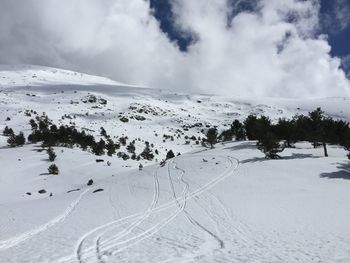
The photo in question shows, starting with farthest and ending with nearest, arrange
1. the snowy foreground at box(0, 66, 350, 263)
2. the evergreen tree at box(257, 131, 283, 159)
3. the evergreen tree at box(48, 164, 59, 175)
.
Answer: the evergreen tree at box(48, 164, 59, 175) → the evergreen tree at box(257, 131, 283, 159) → the snowy foreground at box(0, 66, 350, 263)

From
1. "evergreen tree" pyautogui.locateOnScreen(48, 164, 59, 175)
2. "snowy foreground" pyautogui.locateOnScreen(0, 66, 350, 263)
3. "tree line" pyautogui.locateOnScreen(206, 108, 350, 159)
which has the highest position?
"tree line" pyautogui.locateOnScreen(206, 108, 350, 159)

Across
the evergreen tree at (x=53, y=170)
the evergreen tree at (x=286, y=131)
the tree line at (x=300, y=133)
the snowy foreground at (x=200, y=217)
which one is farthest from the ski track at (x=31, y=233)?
the evergreen tree at (x=286, y=131)

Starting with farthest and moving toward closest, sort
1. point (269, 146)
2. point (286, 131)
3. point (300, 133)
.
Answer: point (300, 133) < point (286, 131) < point (269, 146)

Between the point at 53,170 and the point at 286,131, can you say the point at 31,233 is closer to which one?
the point at 53,170

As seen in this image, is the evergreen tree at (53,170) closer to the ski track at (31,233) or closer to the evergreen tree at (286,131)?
the ski track at (31,233)

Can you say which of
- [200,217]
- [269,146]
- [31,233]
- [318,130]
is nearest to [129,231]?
[200,217]

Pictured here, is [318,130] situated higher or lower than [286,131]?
lower

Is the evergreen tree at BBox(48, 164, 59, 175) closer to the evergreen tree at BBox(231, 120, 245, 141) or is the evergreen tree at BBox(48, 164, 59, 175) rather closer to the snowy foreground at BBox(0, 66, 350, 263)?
the snowy foreground at BBox(0, 66, 350, 263)

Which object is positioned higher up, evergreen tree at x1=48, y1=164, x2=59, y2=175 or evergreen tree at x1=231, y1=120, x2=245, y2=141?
evergreen tree at x1=231, y1=120, x2=245, y2=141

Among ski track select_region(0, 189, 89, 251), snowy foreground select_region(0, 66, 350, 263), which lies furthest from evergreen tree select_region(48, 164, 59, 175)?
ski track select_region(0, 189, 89, 251)

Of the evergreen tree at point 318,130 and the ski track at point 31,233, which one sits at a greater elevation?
the evergreen tree at point 318,130

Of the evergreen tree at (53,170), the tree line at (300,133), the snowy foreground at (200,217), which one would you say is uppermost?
the tree line at (300,133)

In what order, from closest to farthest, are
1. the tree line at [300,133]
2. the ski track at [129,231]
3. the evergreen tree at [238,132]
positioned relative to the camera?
1. the ski track at [129,231]
2. the tree line at [300,133]
3. the evergreen tree at [238,132]

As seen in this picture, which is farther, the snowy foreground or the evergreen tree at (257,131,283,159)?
the evergreen tree at (257,131,283,159)
